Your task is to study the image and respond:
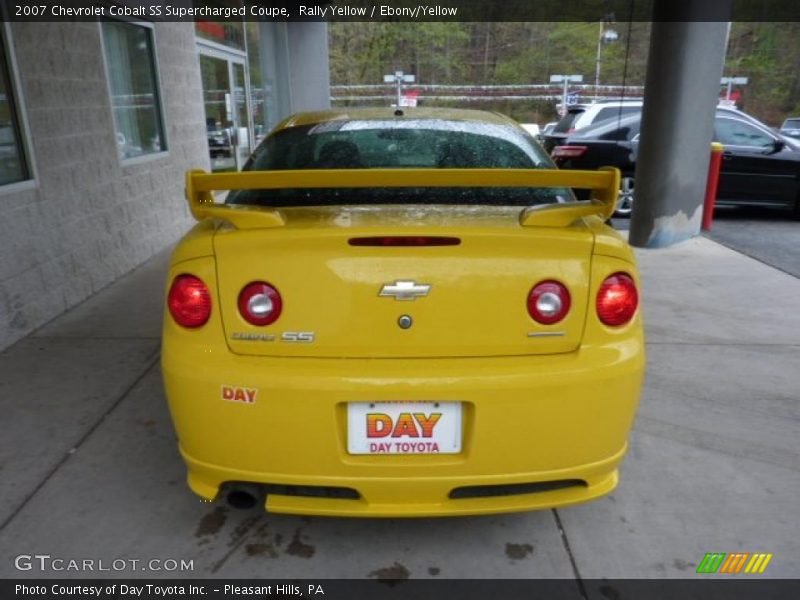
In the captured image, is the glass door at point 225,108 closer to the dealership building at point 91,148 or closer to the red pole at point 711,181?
the dealership building at point 91,148

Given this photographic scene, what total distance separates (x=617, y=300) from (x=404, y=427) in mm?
798

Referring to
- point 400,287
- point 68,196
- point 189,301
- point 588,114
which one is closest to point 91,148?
point 68,196

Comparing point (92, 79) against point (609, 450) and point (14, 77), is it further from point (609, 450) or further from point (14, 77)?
point (609, 450)

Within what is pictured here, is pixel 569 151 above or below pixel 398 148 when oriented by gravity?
below

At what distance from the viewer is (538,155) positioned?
314cm

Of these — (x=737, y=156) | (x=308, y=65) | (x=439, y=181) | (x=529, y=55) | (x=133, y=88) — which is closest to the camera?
(x=439, y=181)

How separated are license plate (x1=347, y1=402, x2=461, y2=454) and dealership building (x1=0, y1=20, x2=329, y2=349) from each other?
3232 mm

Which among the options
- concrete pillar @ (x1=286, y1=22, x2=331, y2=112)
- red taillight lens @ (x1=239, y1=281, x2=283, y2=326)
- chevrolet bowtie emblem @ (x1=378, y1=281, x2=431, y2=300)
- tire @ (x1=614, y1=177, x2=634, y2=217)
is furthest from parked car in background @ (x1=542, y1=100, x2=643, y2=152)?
red taillight lens @ (x1=239, y1=281, x2=283, y2=326)

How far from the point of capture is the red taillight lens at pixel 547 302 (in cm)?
199

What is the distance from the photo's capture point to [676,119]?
661 centimetres

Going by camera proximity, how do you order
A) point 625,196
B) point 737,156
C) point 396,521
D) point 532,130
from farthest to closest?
point 532,130 → point 625,196 → point 737,156 → point 396,521

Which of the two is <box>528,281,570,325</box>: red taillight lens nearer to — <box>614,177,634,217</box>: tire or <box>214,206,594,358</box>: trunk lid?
<box>214,206,594,358</box>: trunk lid

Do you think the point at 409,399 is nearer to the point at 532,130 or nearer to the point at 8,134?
the point at 8,134

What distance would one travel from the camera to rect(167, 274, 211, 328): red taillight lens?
2034 millimetres
